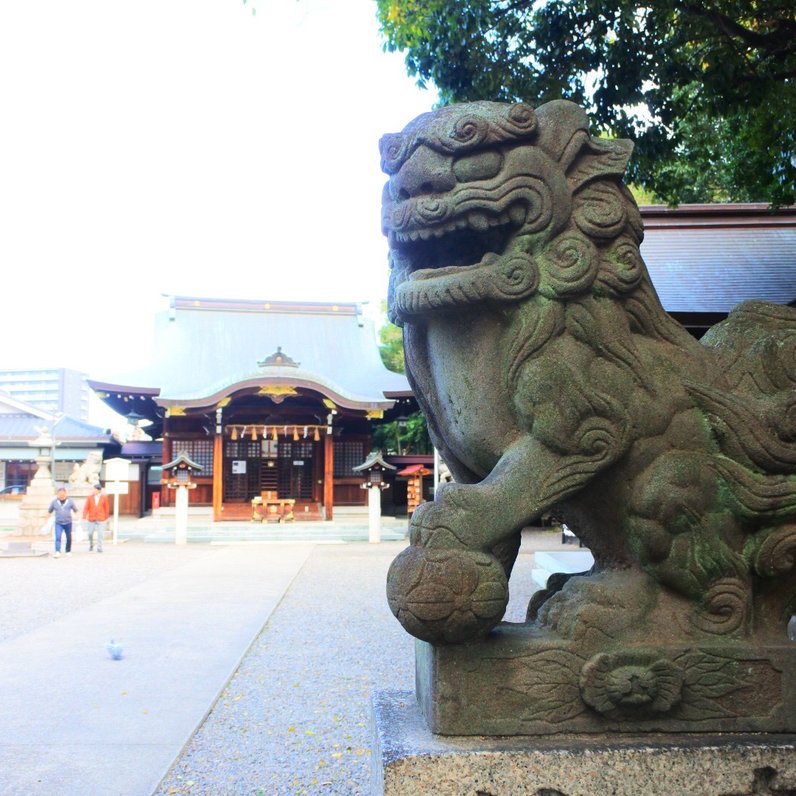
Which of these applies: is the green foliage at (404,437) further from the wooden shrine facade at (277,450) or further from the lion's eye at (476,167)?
the lion's eye at (476,167)

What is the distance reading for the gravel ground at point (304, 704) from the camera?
342 centimetres

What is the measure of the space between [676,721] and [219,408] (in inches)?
690

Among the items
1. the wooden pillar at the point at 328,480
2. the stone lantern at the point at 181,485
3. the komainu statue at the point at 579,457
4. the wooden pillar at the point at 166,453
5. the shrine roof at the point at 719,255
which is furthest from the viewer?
the wooden pillar at the point at 166,453

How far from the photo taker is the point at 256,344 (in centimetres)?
2666

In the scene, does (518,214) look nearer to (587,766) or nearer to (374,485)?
(587,766)

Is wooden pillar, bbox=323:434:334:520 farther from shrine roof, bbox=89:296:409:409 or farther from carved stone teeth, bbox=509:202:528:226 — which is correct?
carved stone teeth, bbox=509:202:528:226

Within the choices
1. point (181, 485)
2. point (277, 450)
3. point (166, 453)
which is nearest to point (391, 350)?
point (277, 450)

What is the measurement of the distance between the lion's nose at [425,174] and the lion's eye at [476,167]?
0.9 inches

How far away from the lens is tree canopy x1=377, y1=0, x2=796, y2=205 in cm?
585

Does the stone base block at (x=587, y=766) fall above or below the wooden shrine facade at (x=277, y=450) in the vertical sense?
below

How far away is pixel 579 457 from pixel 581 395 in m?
0.16

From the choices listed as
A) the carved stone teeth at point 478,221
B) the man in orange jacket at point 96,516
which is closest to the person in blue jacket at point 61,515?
the man in orange jacket at point 96,516

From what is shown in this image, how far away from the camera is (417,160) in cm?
208

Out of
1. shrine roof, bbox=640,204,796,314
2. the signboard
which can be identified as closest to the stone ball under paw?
shrine roof, bbox=640,204,796,314
